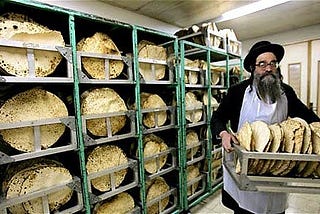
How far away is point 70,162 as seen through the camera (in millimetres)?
1571

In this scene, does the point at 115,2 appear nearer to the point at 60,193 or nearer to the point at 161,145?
the point at 161,145

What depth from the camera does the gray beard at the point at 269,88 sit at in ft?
4.83

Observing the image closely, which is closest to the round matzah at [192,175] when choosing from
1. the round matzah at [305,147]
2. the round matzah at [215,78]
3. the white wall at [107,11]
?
the round matzah at [215,78]

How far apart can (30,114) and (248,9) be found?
3.38 meters

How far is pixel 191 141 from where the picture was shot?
249 centimetres

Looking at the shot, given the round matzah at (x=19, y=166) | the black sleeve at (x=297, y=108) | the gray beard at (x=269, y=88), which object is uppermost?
the gray beard at (x=269, y=88)

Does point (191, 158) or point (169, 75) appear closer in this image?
point (169, 75)

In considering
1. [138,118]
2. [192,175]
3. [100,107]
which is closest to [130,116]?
[138,118]

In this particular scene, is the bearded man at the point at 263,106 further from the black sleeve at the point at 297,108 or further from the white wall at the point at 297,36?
the white wall at the point at 297,36

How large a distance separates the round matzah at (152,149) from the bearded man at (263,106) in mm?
679

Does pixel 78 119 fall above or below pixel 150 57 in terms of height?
below

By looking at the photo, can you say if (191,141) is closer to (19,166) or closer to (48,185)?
(48,185)

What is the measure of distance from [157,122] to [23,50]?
1.23m

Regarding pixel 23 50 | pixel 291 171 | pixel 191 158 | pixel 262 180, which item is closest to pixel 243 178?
pixel 262 180
